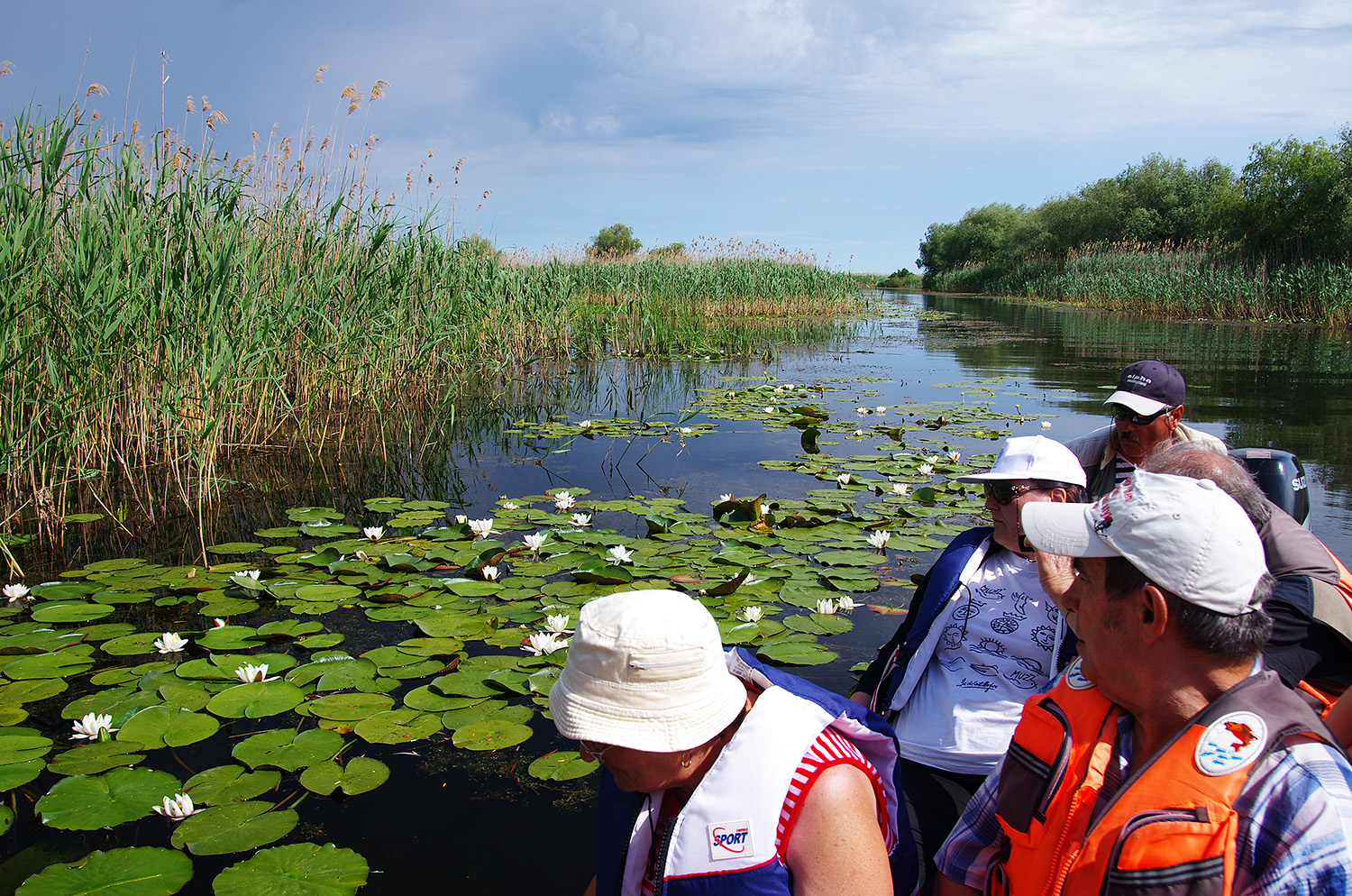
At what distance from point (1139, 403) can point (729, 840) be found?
2543 millimetres

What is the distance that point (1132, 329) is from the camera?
18.6m

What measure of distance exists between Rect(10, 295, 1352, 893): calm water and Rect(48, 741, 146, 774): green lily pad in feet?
0.85

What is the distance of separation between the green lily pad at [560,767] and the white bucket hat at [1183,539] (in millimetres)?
1736

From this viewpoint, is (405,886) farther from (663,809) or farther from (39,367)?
(39,367)

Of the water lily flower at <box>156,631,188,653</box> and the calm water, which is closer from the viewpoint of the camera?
the calm water

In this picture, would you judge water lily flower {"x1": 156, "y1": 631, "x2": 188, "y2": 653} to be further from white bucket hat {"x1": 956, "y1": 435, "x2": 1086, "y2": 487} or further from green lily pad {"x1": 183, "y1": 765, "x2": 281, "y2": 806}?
white bucket hat {"x1": 956, "y1": 435, "x2": 1086, "y2": 487}

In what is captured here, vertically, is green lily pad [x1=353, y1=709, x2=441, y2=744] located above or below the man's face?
below

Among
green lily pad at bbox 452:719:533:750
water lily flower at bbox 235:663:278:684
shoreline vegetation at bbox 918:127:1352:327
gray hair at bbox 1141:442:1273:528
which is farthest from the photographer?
shoreline vegetation at bbox 918:127:1352:327

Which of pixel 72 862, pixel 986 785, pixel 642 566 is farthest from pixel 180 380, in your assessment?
pixel 986 785

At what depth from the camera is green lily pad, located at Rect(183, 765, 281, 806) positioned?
88.0 inches

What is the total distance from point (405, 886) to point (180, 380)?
151 inches

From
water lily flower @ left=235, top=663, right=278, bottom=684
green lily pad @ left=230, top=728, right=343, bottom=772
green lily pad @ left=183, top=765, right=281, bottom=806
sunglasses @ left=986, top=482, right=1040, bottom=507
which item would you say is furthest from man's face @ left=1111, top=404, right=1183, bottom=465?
water lily flower @ left=235, top=663, right=278, bottom=684

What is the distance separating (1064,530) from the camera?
1294 millimetres

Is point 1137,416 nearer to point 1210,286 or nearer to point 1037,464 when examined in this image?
point 1037,464
